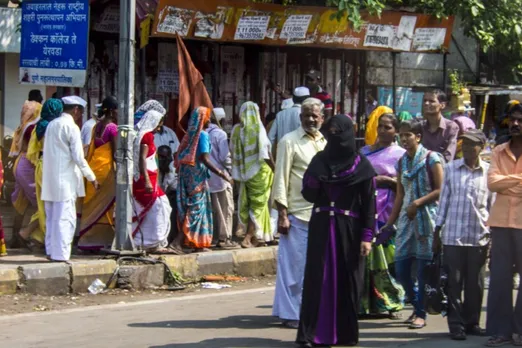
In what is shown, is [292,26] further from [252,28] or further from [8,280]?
[8,280]

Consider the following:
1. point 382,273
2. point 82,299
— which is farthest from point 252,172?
point 382,273

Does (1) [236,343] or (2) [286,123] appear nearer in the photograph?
(1) [236,343]

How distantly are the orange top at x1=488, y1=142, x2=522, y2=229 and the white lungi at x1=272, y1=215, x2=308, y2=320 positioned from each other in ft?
4.55

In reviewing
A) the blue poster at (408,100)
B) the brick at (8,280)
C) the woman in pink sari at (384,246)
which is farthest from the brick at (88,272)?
the blue poster at (408,100)

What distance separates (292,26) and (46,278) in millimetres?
6344

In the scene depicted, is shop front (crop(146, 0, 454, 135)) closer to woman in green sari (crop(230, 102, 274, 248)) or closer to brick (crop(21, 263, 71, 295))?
woman in green sari (crop(230, 102, 274, 248))

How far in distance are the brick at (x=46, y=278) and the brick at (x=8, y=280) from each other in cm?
7

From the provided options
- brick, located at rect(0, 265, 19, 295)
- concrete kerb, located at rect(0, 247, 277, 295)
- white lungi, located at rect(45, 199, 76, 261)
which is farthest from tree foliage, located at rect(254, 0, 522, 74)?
brick, located at rect(0, 265, 19, 295)

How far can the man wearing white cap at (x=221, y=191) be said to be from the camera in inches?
455

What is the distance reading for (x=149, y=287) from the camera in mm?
10000

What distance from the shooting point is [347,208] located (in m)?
7.15

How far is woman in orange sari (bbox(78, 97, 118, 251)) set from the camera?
→ 35.0 feet

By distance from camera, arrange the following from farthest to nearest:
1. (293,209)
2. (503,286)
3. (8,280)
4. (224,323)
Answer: (8,280) < (224,323) < (293,209) < (503,286)

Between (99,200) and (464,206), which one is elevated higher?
(464,206)
